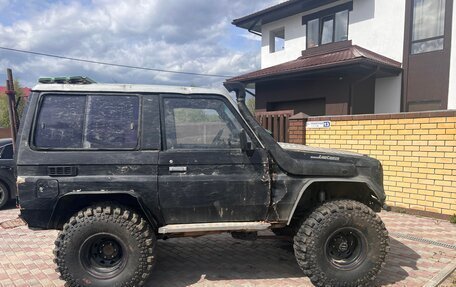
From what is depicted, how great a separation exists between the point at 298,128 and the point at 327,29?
283 inches

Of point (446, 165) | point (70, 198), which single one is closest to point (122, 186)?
point (70, 198)

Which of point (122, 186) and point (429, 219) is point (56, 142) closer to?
point (122, 186)

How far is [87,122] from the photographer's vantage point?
3.34m

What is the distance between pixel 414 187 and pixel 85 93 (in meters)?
5.78

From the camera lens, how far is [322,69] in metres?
10.7

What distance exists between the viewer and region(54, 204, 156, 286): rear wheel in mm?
3238

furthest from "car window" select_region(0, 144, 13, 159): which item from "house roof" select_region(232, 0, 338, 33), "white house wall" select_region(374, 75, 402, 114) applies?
"house roof" select_region(232, 0, 338, 33)

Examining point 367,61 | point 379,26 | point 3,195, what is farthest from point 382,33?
point 3,195

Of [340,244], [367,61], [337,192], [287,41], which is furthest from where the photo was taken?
[287,41]

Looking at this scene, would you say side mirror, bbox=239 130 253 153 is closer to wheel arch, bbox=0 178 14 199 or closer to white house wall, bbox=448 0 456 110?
wheel arch, bbox=0 178 14 199

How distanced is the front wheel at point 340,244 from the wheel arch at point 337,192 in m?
0.22

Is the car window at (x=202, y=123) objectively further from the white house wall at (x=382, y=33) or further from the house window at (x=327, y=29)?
the house window at (x=327, y=29)

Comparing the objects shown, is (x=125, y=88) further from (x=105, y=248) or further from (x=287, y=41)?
(x=287, y=41)

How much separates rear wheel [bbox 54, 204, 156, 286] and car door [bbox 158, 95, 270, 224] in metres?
0.34
